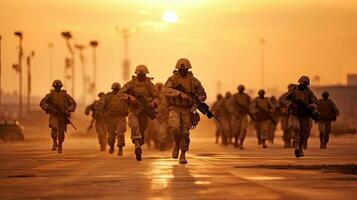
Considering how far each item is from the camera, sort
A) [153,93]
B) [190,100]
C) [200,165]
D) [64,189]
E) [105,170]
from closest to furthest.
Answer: [64,189], [105,170], [200,165], [190,100], [153,93]

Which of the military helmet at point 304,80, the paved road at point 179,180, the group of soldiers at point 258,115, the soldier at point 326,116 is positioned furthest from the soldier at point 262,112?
the paved road at point 179,180

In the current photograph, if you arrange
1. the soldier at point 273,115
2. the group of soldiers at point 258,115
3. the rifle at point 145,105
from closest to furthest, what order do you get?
the rifle at point 145,105, the group of soldiers at point 258,115, the soldier at point 273,115

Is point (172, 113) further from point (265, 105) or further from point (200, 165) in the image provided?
point (265, 105)

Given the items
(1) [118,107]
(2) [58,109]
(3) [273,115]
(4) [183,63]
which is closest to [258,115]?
(3) [273,115]

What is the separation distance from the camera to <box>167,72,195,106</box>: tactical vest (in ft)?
77.8

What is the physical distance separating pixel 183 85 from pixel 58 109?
8.46 m

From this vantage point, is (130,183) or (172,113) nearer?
(130,183)

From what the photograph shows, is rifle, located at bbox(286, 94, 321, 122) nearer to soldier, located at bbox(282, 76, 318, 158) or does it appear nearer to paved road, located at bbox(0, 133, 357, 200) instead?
soldier, located at bbox(282, 76, 318, 158)

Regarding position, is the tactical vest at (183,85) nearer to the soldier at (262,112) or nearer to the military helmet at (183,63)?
the military helmet at (183,63)

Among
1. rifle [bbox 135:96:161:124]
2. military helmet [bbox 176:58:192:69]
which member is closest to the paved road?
rifle [bbox 135:96:161:124]

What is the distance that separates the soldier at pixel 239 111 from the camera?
37.0m

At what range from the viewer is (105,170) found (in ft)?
67.2

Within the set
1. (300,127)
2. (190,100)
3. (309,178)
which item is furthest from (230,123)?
(309,178)

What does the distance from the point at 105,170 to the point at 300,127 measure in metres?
7.99
